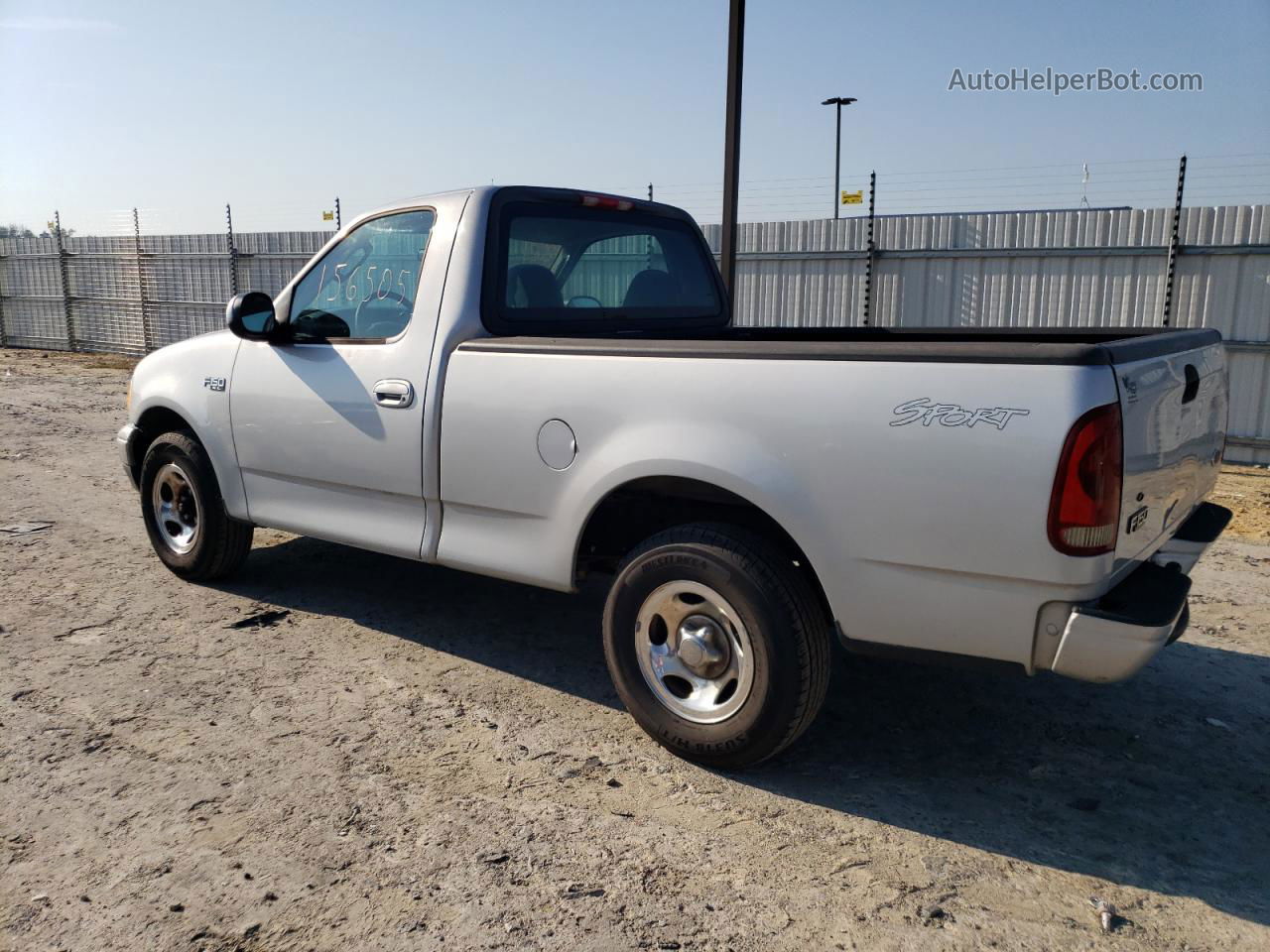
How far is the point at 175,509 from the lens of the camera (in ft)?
17.7

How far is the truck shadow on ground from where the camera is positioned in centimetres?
301

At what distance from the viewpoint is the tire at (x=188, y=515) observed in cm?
513

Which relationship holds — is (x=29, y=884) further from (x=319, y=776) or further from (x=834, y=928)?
(x=834, y=928)

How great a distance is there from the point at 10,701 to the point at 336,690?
123cm

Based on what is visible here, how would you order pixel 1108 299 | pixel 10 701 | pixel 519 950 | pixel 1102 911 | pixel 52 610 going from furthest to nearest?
pixel 1108 299 → pixel 52 610 → pixel 10 701 → pixel 1102 911 → pixel 519 950

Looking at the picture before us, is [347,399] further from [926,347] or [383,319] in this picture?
[926,347]

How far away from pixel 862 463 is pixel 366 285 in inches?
100

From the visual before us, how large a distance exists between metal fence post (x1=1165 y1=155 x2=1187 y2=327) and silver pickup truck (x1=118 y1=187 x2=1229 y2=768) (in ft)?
22.0

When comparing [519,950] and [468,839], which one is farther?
[468,839]

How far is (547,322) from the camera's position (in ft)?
14.2

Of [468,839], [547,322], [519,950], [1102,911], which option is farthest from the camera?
[547,322]

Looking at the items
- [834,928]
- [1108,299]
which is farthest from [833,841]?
[1108,299]

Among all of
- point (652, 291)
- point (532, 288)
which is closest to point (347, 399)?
point (532, 288)

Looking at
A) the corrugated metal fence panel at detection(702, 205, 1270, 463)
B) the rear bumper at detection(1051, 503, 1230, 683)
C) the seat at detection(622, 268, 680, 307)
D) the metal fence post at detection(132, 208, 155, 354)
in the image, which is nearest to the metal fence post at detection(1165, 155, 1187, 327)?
the corrugated metal fence panel at detection(702, 205, 1270, 463)
